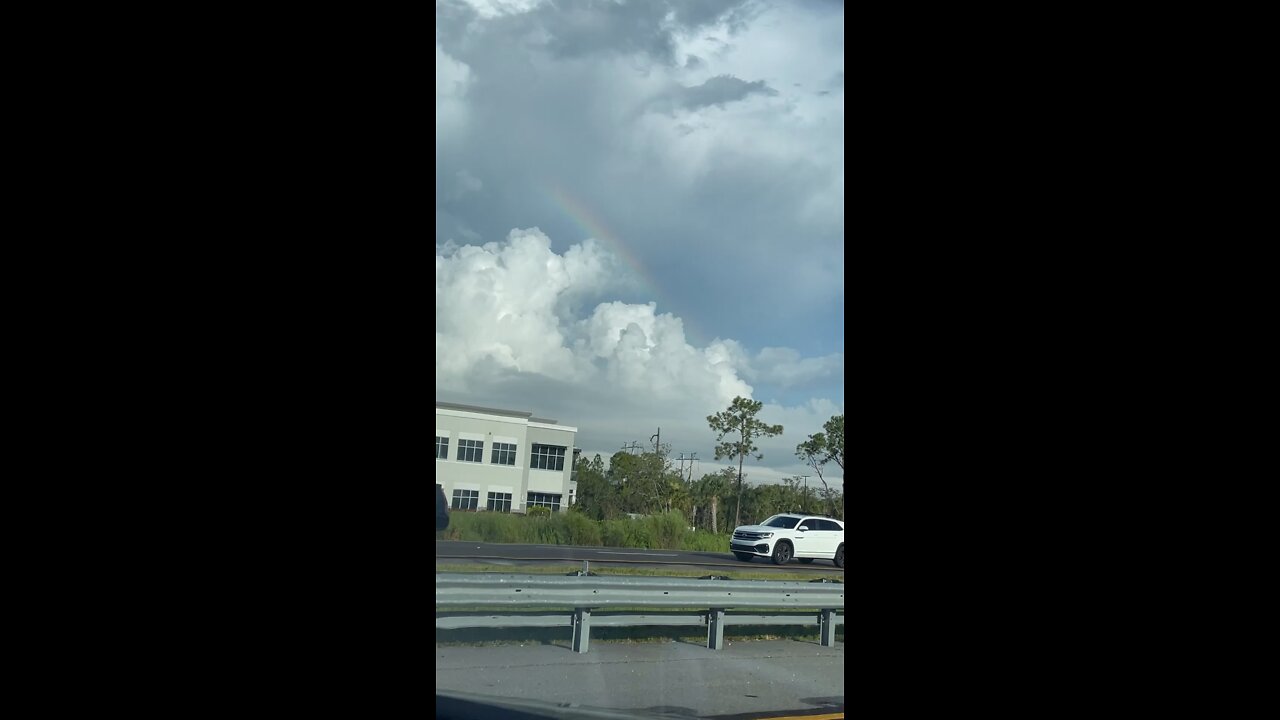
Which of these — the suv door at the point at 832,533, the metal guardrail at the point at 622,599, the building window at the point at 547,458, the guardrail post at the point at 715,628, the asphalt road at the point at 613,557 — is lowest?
the asphalt road at the point at 613,557

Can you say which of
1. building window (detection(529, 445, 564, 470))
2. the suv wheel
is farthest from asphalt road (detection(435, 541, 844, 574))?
building window (detection(529, 445, 564, 470))

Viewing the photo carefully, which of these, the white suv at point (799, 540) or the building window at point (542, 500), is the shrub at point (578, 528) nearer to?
the building window at point (542, 500)

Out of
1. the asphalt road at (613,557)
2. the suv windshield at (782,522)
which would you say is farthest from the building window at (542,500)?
the suv windshield at (782,522)

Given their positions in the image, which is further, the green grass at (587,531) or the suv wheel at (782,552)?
the green grass at (587,531)

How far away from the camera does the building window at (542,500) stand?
884 inches

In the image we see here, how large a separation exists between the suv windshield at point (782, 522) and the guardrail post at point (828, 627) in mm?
9699

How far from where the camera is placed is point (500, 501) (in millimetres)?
21703

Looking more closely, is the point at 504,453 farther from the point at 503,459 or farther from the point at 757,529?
the point at 757,529

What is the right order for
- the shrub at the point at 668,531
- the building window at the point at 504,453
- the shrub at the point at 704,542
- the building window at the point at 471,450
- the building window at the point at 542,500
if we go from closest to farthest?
1. the shrub at the point at 704,542
2. the shrub at the point at 668,531
3. the building window at the point at 471,450
4. the building window at the point at 504,453
5. the building window at the point at 542,500

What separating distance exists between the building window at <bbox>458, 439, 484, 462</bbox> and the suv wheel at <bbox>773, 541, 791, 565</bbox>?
786 centimetres
